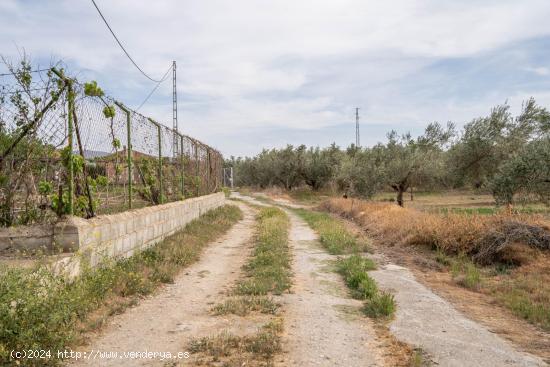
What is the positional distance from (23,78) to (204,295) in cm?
391

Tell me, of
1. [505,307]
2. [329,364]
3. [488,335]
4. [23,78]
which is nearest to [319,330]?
[329,364]

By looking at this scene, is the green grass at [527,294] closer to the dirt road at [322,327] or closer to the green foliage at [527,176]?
the dirt road at [322,327]

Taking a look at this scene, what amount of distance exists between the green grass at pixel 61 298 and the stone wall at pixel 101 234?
0.27 metres

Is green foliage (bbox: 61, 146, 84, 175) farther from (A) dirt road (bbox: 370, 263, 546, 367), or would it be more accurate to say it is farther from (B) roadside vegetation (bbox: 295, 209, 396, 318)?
(A) dirt road (bbox: 370, 263, 546, 367)

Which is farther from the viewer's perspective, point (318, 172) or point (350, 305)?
point (318, 172)

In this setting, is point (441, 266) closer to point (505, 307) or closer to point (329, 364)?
point (505, 307)

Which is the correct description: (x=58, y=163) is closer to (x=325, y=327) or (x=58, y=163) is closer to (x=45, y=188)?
(x=45, y=188)

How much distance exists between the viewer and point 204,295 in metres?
6.20

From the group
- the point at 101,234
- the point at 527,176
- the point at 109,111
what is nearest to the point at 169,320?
the point at 101,234

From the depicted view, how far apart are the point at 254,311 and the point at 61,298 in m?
2.23

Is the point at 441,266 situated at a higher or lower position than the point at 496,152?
lower

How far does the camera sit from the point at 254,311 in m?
5.34

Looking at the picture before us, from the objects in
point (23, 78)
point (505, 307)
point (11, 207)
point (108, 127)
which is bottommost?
point (505, 307)

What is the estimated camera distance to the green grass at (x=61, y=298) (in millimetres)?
3594
